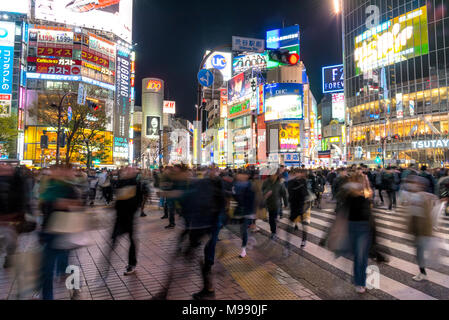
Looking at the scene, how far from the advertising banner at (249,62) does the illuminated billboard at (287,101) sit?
2036cm

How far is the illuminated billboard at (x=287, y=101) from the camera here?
169 feet

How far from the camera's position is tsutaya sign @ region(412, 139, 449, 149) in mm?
39469

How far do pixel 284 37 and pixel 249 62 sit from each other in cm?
972

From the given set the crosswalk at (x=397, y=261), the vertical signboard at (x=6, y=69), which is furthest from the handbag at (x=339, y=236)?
the vertical signboard at (x=6, y=69)

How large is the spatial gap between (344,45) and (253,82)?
17.7m

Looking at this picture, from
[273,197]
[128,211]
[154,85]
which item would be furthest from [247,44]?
[154,85]

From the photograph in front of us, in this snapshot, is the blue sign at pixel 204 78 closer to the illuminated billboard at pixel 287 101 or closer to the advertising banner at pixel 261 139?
the illuminated billboard at pixel 287 101

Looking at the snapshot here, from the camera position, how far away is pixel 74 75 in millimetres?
66812
